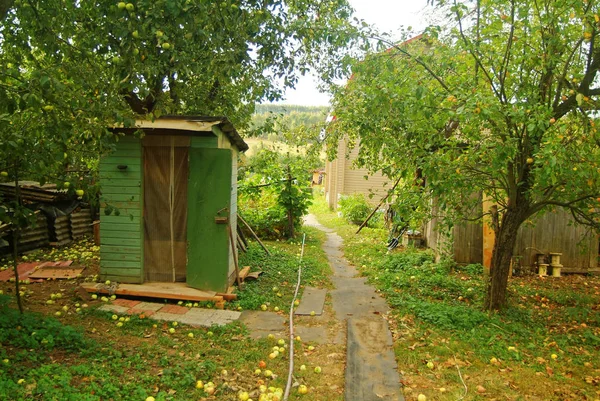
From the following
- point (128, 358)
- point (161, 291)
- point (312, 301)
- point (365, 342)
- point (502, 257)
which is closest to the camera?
point (128, 358)

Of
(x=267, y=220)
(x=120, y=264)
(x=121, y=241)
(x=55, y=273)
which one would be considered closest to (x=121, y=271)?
(x=120, y=264)

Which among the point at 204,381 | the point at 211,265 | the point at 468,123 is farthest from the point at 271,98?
the point at 204,381

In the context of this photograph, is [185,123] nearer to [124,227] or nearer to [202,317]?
[124,227]

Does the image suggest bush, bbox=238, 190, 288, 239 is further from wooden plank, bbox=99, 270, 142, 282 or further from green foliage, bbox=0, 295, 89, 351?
green foliage, bbox=0, 295, 89, 351

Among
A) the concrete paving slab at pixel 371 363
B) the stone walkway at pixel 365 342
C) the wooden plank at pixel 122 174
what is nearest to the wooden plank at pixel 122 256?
the wooden plank at pixel 122 174

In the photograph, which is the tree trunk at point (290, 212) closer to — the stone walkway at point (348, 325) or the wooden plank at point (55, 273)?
the stone walkway at point (348, 325)

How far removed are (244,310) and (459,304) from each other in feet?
11.2

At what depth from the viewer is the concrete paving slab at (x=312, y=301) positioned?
21.6 feet

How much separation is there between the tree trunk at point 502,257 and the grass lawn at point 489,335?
0.23 m

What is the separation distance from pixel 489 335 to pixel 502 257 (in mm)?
1249

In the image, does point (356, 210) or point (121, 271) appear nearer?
point (121, 271)

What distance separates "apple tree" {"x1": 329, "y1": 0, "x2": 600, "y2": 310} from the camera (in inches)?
190

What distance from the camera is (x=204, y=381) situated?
4.05m

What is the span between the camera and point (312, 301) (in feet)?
23.3
